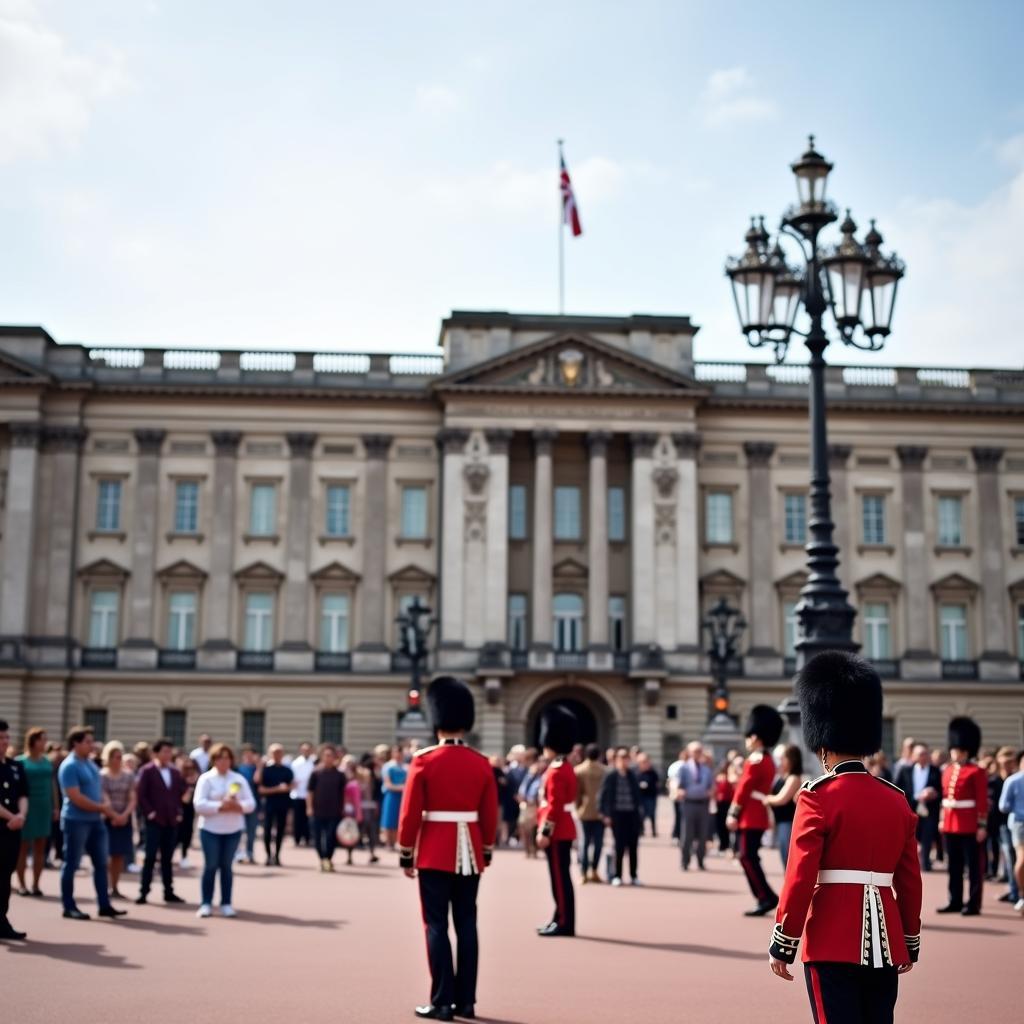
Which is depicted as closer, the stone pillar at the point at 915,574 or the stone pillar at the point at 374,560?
the stone pillar at the point at 374,560

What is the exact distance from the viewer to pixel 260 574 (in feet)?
176

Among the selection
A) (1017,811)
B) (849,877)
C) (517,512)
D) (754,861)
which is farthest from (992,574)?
(849,877)

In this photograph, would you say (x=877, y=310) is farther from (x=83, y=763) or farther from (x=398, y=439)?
(x=398, y=439)

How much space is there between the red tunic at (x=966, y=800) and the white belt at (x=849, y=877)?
10.4 m

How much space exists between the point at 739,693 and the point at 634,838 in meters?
33.3

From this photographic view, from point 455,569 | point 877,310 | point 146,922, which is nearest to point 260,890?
point 146,922

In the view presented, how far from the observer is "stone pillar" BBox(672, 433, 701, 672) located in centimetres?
5244

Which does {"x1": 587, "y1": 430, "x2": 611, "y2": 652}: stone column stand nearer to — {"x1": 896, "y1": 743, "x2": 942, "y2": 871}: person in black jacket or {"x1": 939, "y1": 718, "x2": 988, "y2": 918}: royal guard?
{"x1": 896, "y1": 743, "x2": 942, "y2": 871}: person in black jacket

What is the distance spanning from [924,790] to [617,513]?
3349cm

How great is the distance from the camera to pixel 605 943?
1415 cm

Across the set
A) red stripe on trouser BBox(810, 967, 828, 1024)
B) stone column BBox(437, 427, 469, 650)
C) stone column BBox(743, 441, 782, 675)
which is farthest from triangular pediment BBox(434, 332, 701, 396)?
red stripe on trouser BBox(810, 967, 828, 1024)

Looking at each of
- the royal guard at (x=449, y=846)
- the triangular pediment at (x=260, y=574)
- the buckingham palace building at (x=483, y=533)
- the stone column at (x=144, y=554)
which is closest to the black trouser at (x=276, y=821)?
the royal guard at (x=449, y=846)

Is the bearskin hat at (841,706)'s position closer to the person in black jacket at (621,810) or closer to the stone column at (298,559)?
A: the person in black jacket at (621,810)

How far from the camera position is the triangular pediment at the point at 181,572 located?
53.3 metres
